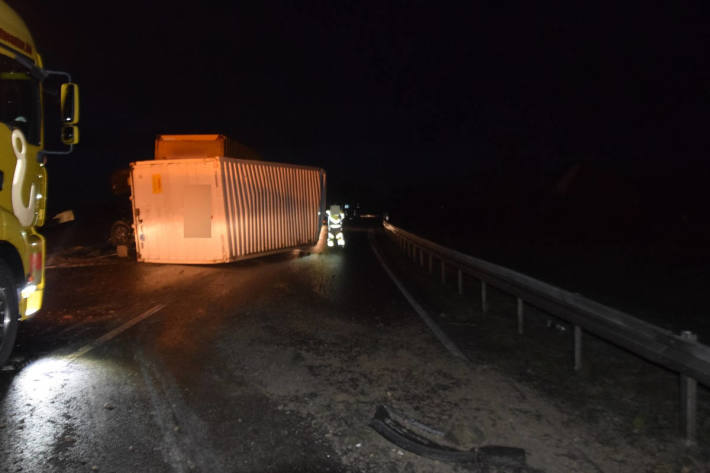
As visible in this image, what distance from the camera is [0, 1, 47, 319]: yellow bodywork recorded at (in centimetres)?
508

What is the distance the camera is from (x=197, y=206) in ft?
44.3

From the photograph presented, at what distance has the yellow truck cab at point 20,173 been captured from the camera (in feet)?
16.9

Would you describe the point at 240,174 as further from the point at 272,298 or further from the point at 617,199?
the point at 617,199

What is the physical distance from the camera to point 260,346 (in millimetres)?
6211

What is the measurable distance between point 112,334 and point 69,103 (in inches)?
115

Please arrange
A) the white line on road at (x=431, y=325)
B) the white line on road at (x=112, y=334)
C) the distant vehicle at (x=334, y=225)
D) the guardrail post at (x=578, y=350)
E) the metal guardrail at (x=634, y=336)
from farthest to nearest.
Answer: the distant vehicle at (x=334, y=225), the white line on road at (x=431, y=325), the white line on road at (x=112, y=334), the guardrail post at (x=578, y=350), the metal guardrail at (x=634, y=336)

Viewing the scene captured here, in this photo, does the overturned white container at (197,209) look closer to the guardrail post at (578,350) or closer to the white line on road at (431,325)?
the white line on road at (431,325)

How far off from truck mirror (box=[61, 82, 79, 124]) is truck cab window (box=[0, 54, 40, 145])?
→ 0.32 m

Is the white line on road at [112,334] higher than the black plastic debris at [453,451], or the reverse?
the black plastic debris at [453,451]

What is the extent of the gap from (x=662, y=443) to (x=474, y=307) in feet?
17.5

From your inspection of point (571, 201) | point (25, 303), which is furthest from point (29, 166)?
point (571, 201)

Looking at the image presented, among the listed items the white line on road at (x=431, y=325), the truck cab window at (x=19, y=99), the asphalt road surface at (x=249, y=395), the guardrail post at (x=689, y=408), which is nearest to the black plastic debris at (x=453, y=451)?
the asphalt road surface at (x=249, y=395)

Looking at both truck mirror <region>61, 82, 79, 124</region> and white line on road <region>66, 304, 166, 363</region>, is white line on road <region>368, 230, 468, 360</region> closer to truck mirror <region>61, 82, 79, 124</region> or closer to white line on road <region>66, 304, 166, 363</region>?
white line on road <region>66, 304, 166, 363</region>

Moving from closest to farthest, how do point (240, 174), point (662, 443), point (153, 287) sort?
point (662, 443) → point (153, 287) → point (240, 174)
